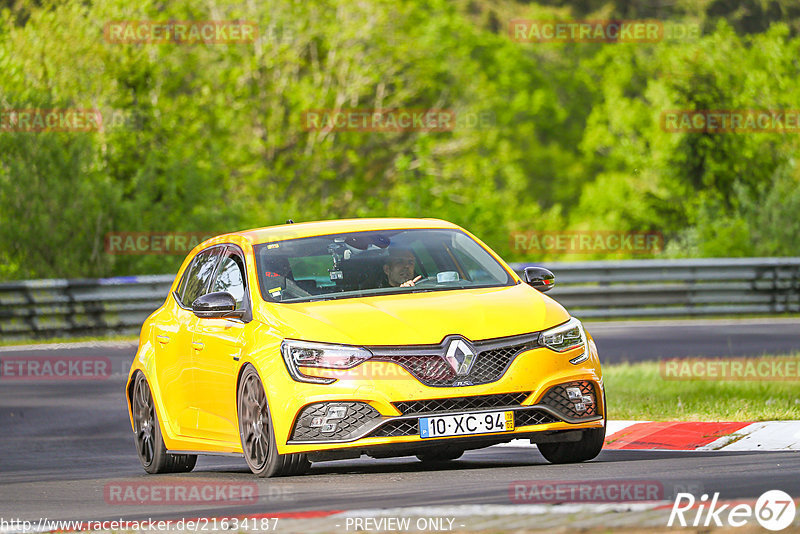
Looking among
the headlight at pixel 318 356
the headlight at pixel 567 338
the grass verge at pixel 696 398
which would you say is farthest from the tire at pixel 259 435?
the grass verge at pixel 696 398

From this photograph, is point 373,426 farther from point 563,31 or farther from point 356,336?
point 563,31

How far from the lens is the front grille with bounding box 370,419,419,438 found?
8.88 meters

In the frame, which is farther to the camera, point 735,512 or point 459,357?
point 459,357

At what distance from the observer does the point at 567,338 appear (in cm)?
937

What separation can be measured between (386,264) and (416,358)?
4.65 feet

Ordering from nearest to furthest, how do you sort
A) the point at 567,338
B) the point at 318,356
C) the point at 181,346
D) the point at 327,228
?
the point at 318,356 < the point at 567,338 < the point at 327,228 < the point at 181,346

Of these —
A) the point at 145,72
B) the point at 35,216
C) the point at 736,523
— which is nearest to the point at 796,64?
the point at 145,72

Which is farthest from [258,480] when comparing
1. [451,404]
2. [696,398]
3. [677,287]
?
[677,287]

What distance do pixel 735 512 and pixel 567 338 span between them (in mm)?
2822

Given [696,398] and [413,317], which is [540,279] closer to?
[413,317]

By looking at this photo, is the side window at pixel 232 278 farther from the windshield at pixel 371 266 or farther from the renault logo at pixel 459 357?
the renault logo at pixel 459 357

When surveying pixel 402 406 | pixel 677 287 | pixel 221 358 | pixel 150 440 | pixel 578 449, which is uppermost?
pixel 402 406

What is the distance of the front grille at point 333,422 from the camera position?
29.2 ft

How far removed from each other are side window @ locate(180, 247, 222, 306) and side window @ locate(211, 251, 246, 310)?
0.23m
